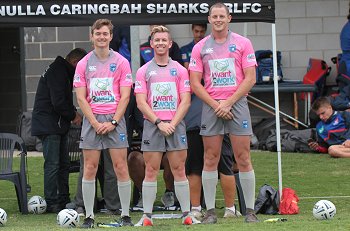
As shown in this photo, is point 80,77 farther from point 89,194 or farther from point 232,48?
point 232,48

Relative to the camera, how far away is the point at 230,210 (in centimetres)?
1117

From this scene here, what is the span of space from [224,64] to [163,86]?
0.64 meters

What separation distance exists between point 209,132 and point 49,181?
2.57 metres

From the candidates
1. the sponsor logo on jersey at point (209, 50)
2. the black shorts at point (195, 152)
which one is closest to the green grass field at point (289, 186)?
the black shorts at point (195, 152)

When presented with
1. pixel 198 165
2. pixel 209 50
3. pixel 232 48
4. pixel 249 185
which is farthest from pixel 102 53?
pixel 249 185

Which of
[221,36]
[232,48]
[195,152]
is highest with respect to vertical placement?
[221,36]

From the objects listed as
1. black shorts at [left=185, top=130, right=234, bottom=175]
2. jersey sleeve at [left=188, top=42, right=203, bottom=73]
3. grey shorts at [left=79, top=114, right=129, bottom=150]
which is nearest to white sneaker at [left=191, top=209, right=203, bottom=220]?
black shorts at [left=185, top=130, right=234, bottom=175]

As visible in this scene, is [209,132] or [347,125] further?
[347,125]

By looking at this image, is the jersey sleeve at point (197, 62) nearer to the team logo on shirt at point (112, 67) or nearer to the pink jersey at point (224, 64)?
the pink jersey at point (224, 64)

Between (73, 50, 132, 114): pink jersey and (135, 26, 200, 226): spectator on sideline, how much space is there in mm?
188

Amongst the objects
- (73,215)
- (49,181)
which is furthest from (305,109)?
(73,215)

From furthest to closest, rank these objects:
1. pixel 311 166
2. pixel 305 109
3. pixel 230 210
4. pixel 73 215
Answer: pixel 305 109
pixel 311 166
pixel 230 210
pixel 73 215

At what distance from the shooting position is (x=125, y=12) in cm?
1098

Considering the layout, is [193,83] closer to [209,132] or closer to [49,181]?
[209,132]
